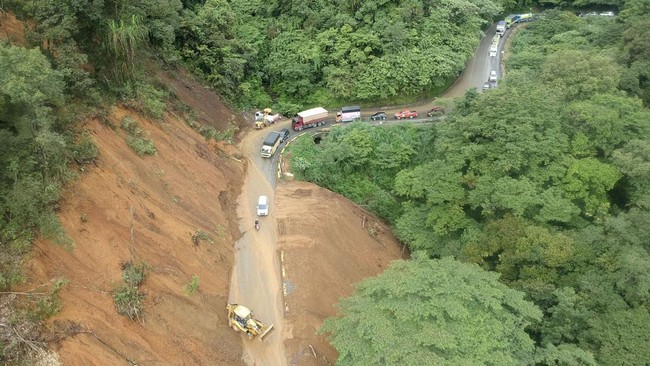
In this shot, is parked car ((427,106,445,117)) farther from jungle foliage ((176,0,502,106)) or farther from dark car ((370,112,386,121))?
dark car ((370,112,386,121))

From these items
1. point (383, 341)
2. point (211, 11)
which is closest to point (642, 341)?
point (383, 341)

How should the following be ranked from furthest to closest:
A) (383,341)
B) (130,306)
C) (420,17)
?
(420,17)
(130,306)
(383,341)

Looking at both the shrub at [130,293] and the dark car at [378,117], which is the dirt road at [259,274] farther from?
the dark car at [378,117]

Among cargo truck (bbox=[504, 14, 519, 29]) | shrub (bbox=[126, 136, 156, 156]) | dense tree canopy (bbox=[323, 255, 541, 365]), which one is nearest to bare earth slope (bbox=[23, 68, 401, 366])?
shrub (bbox=[126, 136, 156, 156])

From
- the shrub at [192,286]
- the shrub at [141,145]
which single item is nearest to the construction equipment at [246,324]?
the shrub at [192,286]

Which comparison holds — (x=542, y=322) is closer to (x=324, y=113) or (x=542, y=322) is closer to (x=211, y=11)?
(x=324, y=113)

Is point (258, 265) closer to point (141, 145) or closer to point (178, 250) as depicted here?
point (178, 250)

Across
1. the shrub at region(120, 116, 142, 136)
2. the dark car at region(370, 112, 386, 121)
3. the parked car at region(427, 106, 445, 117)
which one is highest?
the shrub at region(120, 116, 142, 136)
